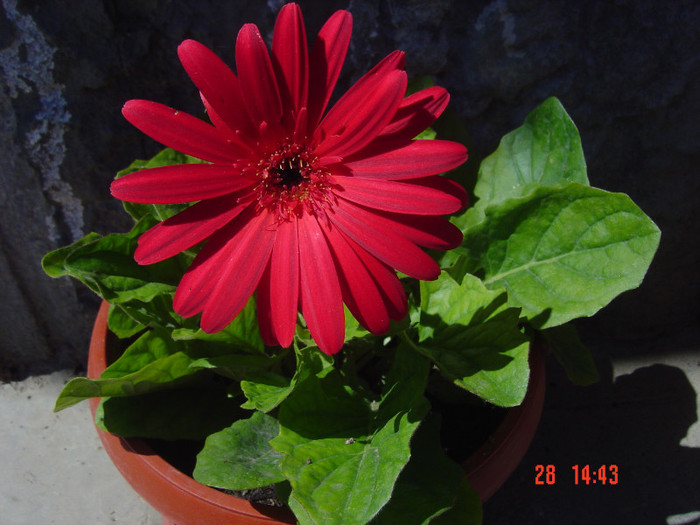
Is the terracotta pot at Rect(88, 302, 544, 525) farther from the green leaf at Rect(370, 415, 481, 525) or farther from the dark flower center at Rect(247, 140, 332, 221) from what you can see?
the dark flower center at Rect(247, 140, 332, 221)

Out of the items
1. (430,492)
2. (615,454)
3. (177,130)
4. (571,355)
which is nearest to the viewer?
(177,130)

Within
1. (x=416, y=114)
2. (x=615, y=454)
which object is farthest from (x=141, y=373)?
(x=615, y=454)

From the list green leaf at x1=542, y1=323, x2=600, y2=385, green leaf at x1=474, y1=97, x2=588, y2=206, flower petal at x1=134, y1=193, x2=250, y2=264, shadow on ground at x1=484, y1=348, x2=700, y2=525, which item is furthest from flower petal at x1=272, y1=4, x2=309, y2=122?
shadow on ground at x1=484, y1=348, x2=700, y2=525

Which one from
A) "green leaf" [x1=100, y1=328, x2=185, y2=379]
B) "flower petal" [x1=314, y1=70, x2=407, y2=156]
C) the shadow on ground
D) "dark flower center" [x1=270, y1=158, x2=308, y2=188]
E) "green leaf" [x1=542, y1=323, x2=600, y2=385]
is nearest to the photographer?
"flower petal" [x1=314, y1=70, x2=407, y2=156]

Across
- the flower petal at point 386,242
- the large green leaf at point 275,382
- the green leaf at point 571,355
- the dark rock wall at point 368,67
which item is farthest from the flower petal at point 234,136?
the green leaf at point 571,355

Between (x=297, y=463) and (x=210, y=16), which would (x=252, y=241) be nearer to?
(x=297, y=463)

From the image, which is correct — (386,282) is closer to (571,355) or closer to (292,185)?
(292,185)
